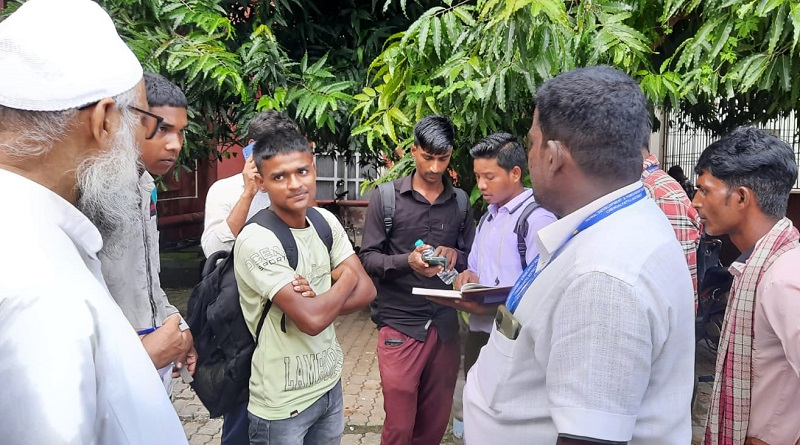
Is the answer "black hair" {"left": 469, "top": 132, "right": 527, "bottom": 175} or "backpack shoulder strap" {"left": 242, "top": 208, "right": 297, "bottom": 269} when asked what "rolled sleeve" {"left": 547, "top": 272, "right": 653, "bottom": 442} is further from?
"black hair" {"left": 469, "top": 132, "right": 527, "bottom": 175}

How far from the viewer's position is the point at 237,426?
2.55 m

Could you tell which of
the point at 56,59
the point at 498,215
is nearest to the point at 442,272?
the point at 498,215

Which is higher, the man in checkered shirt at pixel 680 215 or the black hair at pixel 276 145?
the black hair at pixel 276 145

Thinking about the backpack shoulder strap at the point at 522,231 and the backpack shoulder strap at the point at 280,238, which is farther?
the backpack shoulder strap at the point at 522,231

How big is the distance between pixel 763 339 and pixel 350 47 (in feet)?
15.6

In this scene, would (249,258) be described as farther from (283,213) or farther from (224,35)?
(224,35)

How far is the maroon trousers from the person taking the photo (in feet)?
10.9

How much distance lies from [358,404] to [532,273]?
368 cm

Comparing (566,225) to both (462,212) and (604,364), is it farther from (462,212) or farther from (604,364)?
(462,212)

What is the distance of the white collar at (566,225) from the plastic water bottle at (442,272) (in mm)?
1684

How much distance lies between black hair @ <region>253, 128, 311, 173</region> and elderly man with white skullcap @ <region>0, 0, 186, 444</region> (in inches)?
47.9

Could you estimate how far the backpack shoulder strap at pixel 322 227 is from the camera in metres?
2.67

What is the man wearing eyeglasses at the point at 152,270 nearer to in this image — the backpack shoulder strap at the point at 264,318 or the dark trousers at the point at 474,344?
the backpack shoulder strap at the point at 264,318

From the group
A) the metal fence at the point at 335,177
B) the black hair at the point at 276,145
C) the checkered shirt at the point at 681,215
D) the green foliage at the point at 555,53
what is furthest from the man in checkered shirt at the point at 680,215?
the metal fence at the point at 335,177
